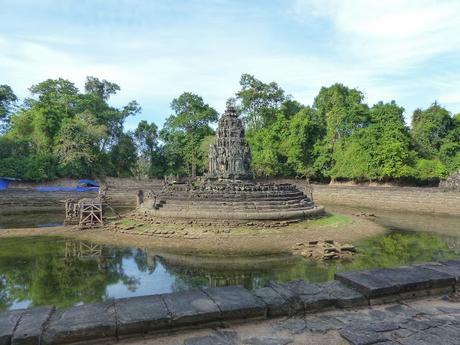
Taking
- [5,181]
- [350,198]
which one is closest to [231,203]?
[350,198]

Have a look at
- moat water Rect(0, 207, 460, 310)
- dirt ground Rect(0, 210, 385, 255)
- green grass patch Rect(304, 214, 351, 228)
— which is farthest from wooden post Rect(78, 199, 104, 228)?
green grass patch Rect(304, 214, 351, 228)

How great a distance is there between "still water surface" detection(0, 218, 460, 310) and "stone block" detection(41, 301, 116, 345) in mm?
4453

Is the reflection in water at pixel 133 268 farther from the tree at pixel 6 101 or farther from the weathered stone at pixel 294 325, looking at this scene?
the tree at pixel 6 101

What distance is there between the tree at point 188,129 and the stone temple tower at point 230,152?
18.4m

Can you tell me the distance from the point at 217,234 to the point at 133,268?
15.1 ft

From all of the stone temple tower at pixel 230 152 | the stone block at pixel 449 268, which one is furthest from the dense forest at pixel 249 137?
the stone block at pixel 449 268

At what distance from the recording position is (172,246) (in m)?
12.1

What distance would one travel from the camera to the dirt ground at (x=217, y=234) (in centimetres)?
1188

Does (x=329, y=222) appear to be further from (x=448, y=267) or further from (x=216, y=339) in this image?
(x=216, y=339)

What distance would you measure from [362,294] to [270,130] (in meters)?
38.2

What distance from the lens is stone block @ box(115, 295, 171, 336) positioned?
2750 mm

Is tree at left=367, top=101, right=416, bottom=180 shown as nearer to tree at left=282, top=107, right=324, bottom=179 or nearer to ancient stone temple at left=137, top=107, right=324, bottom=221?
tree at left=282, top=107, right=324, bottom=179

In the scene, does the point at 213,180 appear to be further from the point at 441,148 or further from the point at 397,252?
the point at 441,148

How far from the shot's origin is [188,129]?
42.4m
